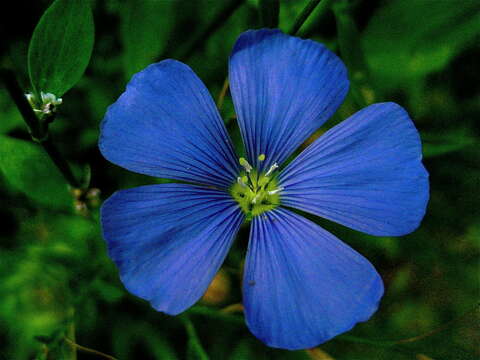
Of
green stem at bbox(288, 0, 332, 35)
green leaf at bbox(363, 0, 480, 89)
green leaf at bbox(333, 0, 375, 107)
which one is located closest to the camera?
green stem at bbox(288, 0, 332, 35)

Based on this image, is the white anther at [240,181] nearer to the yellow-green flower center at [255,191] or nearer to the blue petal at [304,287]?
the yellow-green flower center at [255,191]

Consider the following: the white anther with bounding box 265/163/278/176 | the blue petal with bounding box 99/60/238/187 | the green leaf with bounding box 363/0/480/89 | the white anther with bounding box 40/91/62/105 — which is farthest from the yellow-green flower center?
the green leaf with bounding box 363/0/480/89

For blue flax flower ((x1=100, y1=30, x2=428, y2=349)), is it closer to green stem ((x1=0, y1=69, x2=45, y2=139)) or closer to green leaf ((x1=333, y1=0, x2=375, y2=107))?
green stem ((x1=0, y1=69, x2=45, y2=139))

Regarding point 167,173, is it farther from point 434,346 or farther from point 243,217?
point 434,346

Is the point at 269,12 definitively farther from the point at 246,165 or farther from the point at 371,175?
the point at 371,175

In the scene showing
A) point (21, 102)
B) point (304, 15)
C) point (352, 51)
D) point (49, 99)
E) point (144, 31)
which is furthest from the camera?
point (144, 31)

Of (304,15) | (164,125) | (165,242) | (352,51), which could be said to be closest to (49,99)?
(164,125)
